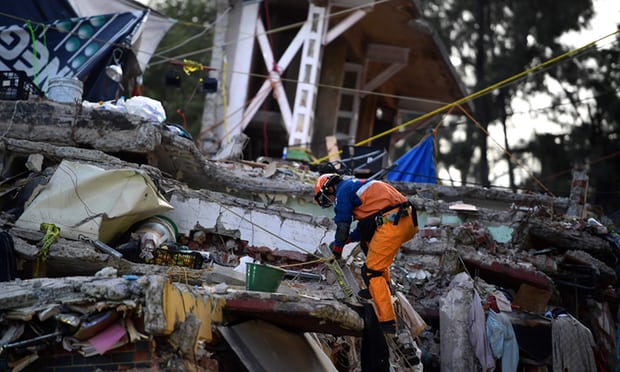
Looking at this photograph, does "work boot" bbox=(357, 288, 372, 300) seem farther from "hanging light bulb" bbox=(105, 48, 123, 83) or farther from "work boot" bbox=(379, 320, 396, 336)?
"hanging light bulb" bbox=(105, 48, 123, 83)

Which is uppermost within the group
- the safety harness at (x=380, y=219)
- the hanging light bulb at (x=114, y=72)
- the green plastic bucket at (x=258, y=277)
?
the hanging light bulb at (x=114, y=72)

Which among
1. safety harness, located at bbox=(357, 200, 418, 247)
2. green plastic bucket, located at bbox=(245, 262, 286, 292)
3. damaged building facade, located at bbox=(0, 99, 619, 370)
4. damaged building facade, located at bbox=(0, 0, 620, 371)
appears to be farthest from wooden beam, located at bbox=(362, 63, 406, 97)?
green plastic bucket, located at bbox=(245, 262, 286, 292)

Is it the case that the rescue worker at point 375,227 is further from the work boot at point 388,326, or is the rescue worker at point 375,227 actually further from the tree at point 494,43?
the tree at point 494,43

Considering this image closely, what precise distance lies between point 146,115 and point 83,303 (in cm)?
608

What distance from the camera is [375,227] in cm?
909

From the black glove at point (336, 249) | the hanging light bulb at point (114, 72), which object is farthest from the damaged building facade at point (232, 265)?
the hanging light bulb at point (114, 72)

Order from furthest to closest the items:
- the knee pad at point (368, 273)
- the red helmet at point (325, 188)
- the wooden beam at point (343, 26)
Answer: the wooden beam at point (343, 26)
the red helmet at point (325, 188)
the knee pad at point (368, 273)

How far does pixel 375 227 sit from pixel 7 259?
3.57 metres

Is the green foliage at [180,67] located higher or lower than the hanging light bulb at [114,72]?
higher

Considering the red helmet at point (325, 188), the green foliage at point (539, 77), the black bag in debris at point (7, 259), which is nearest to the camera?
the black bag in debris at point (7, 259)

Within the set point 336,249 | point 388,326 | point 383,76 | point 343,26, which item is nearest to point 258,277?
point 336,249

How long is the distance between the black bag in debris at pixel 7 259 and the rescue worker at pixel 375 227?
10.1ft

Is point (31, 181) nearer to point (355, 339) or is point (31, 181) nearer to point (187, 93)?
point (355, 339)

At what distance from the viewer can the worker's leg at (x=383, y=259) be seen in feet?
29.2
